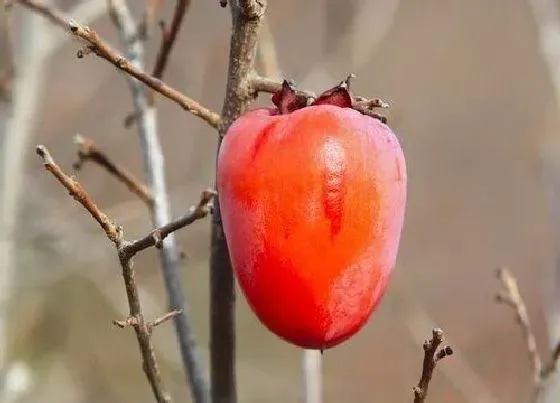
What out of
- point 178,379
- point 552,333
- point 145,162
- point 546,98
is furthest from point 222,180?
point 546,98

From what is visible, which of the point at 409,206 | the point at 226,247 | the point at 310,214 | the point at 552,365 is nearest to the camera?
the point at 310,214

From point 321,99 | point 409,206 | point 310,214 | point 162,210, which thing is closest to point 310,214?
point 310,214

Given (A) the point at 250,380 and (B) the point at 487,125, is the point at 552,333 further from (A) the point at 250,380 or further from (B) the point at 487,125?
(B) the point at 487,125

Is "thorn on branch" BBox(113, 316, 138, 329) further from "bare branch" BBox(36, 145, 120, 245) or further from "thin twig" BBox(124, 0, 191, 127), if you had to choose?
"thin twig" BBox(124, 0, 191, 127)

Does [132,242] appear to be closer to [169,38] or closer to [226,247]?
[226,247]

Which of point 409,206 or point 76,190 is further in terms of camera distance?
point 409,206

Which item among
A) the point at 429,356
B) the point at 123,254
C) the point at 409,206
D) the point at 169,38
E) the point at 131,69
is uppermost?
the point at 409,206

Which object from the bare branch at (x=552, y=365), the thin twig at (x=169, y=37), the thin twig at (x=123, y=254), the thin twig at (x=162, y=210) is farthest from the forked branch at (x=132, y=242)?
the bare branch at (x=552, y=365)
